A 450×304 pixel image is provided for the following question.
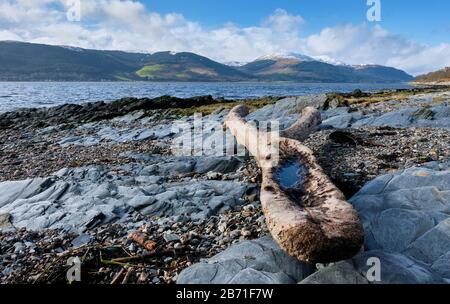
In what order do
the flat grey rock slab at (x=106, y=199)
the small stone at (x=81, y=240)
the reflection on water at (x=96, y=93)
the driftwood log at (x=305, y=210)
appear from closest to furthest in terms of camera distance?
the driftwood log at (x=305, y=210)
the small stone at (x=81, y=240)
the flat grey rock slab at (x=106, y=199)
the reflection on water at (x=96, y=93)

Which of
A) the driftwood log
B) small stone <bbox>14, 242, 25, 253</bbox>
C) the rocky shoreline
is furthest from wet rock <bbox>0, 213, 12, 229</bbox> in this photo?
the driftwood log

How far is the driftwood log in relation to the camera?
4695 millimetres

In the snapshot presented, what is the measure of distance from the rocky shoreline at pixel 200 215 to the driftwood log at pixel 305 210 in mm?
304

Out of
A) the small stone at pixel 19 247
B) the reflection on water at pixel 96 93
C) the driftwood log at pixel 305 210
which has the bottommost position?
the small stone at pixel 19 247

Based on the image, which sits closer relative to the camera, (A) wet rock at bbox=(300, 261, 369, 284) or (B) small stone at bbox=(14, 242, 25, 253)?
(A) wet rock at bbox=(300, 261, 369, 284)

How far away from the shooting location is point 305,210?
552 centimetres

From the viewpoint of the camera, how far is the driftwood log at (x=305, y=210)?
4695mm

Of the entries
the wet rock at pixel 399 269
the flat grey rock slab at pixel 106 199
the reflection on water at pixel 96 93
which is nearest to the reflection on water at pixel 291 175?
the flat grey rock slab at pixel 106 199

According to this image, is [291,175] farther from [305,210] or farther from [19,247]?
[19,247]

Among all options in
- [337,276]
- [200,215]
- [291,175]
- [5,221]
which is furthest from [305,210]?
[5,221]

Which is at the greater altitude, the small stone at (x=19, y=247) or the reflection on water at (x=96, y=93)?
the reflection on water at (x=96, y=93)

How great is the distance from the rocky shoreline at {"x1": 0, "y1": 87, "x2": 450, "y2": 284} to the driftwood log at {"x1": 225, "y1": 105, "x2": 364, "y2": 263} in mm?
304

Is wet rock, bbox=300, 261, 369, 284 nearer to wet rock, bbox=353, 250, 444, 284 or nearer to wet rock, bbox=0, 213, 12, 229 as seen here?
wet rock, bbox=353, 250, 444, 284

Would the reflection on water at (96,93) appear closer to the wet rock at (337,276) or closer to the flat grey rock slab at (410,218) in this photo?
the flat grey rock slab at (410,218)
